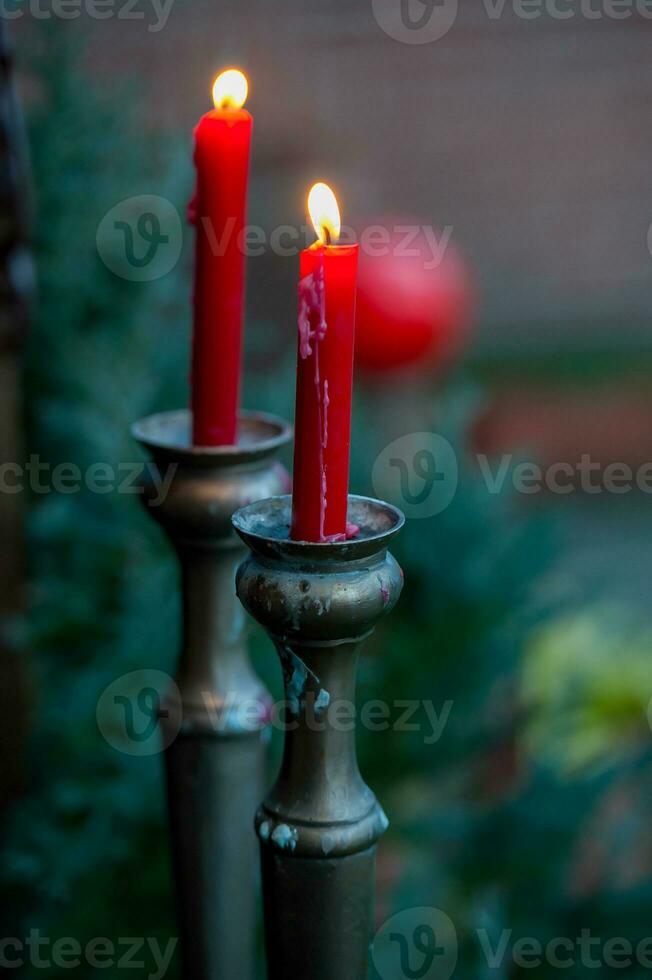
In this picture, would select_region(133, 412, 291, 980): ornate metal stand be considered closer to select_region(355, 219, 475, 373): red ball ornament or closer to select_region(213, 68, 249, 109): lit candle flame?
select_region(213, 68, 249, 109): lit candle flame

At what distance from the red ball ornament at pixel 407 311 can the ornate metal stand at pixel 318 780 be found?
0.74 metres

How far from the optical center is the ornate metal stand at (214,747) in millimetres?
431

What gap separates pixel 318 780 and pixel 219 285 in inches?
6.6

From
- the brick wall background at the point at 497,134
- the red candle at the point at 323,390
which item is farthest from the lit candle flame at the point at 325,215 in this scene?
the brick wall background at the point at 497,134

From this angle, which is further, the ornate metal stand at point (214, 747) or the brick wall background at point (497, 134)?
the brick wall background at point (497, 134)

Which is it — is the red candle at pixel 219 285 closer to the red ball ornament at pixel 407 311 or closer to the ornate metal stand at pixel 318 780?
the ornate metal stand at pixel 318 780

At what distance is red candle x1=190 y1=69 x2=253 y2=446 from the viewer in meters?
0.42

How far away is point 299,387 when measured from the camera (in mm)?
334

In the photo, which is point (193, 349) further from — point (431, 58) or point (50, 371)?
point (431, 58)

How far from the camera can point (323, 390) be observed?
330mm

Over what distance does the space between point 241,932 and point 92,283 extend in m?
0.67

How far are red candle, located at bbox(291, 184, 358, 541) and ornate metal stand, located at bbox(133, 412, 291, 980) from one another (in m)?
0.09

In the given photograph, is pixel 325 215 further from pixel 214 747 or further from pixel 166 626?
pixel 166 626

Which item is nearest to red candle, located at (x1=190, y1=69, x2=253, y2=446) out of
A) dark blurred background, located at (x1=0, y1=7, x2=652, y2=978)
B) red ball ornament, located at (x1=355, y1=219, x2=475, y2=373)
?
dark blurred background, located at (x1=0, y1=7, x2=652, y2=978)
